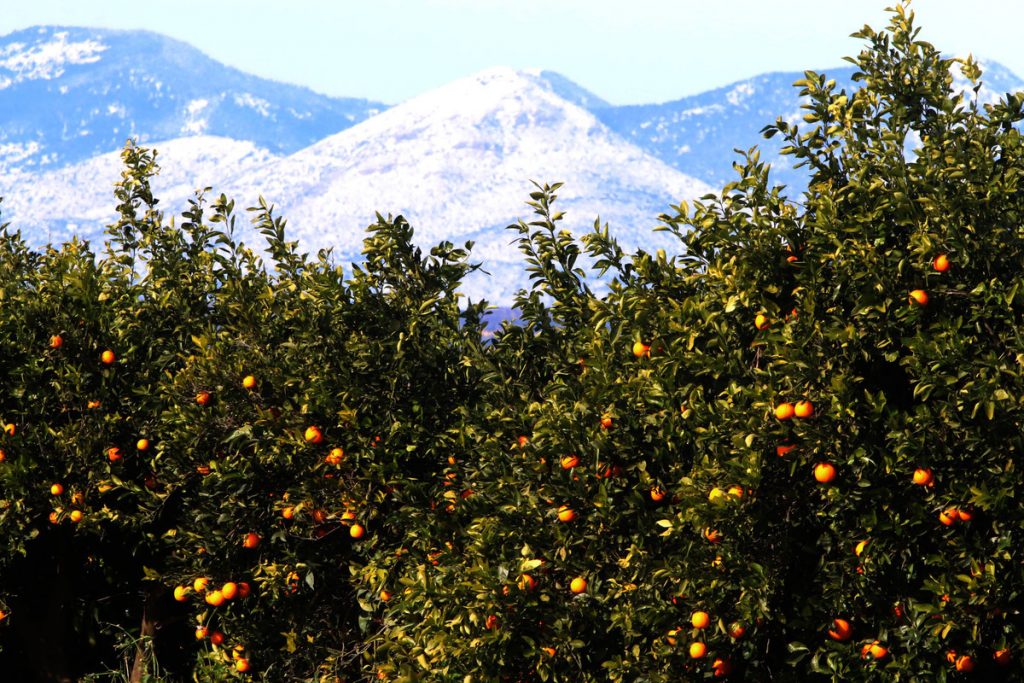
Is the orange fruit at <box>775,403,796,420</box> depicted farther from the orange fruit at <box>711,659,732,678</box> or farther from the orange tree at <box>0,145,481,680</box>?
the orange tree at <box>0,145,481,680</box>

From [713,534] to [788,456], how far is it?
43 centimetres

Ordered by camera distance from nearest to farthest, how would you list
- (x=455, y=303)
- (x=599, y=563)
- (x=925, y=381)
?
(x=925, y=381), (x=599, y=563), (x=455, y=303)

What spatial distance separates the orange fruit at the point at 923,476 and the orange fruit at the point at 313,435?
123 inches

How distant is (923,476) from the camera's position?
14.2ft

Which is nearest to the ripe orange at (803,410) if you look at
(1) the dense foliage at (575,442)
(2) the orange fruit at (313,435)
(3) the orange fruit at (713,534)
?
(1) the dense foliage at (575,442)

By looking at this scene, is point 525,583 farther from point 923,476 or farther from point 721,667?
point 923,476

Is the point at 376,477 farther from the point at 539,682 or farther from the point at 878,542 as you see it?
the point at 878,542

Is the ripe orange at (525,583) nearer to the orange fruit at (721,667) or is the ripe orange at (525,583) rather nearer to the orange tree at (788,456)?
the orange tree at (788,456)

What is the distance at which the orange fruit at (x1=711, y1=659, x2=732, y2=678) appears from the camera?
4691mm

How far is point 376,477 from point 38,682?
351cm

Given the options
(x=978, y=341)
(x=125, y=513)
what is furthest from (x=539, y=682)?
(x=125, y=513)

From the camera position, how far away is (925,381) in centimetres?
436

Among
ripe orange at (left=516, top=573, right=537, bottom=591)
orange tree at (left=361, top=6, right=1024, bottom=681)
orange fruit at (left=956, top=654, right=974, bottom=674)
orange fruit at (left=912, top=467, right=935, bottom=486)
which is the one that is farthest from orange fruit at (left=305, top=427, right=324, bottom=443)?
orange fruit at (left=956, top=654, right=974, bottom=674)

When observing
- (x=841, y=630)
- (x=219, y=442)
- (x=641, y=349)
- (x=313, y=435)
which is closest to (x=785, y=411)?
→ (x=841, y=630)
